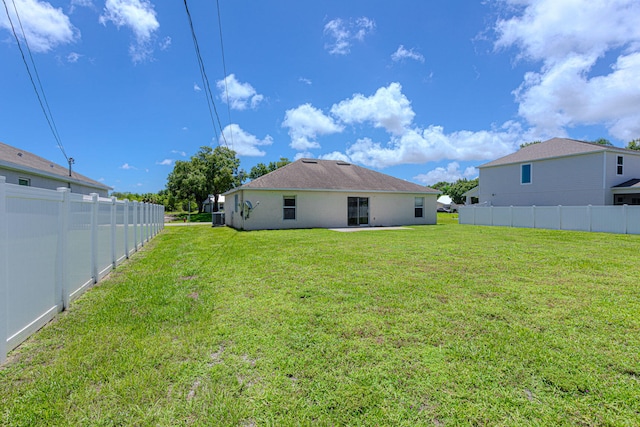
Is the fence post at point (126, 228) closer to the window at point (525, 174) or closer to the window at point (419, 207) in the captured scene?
the window at point (419, 207)

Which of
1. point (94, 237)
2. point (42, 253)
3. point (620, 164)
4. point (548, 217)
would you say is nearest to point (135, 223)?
point (94, 237)

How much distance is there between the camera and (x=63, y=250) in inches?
152

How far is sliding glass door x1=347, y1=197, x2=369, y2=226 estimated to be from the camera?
61.6 feet

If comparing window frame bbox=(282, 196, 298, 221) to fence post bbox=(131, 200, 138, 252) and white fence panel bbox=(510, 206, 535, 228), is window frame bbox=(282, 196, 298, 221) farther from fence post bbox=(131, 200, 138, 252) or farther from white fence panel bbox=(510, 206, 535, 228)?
white fence panel bbox=(510, 206, 535, 228)

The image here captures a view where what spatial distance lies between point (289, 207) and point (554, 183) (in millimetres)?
19342

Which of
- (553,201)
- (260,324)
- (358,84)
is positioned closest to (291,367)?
(260,324)

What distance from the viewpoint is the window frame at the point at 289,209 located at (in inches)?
675

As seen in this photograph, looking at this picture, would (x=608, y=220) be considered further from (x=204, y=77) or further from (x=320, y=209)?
(x=204, y=77)

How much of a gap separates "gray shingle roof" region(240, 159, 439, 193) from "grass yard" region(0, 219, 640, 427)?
12.2 meters

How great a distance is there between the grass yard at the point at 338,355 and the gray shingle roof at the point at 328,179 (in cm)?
1220

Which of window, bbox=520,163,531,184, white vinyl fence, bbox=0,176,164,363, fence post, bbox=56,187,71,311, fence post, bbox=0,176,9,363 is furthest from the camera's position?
window, bbox=520,163,531,184

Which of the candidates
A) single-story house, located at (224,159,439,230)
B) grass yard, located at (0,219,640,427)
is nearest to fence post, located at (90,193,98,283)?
grass yard, located at (0,219,640,427)

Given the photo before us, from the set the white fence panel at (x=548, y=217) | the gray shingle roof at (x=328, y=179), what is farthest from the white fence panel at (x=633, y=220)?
the gray shingle roof at (x=328, y=179)

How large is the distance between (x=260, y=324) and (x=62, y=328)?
7.42ft
